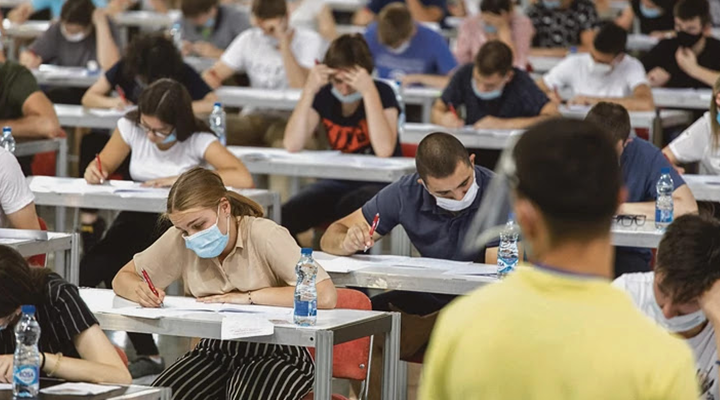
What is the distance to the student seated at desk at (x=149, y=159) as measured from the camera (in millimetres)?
5536

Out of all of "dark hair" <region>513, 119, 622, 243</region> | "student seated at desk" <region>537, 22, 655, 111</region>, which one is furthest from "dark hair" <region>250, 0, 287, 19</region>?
"dark hair" <region>513, 119, 622, 243</region>

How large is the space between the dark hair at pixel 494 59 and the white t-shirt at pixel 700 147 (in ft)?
3.70

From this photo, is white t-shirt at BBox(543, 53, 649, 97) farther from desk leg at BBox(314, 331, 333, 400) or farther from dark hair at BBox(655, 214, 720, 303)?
desk leg at BBox(314, 331, 333, 400)

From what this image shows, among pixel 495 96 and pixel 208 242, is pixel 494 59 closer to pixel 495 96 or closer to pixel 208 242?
pixel 495 96

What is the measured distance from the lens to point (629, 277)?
3.47m

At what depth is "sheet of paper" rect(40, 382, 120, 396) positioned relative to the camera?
10.3 ft

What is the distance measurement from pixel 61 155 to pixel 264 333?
11.0 feet

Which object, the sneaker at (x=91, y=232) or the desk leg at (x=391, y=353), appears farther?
the sneaker at (x=91, y=232)

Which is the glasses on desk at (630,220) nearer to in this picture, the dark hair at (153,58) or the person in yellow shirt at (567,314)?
the dark hair at (153,58)

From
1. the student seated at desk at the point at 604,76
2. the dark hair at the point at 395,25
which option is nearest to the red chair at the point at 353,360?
the student seated at desk at the point at 604,76

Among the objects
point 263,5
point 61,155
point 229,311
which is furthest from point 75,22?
point 229,311

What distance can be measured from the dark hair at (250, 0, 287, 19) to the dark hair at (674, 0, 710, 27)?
236 centimetres

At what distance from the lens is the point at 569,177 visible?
5.74ft

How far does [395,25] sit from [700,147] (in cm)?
310
